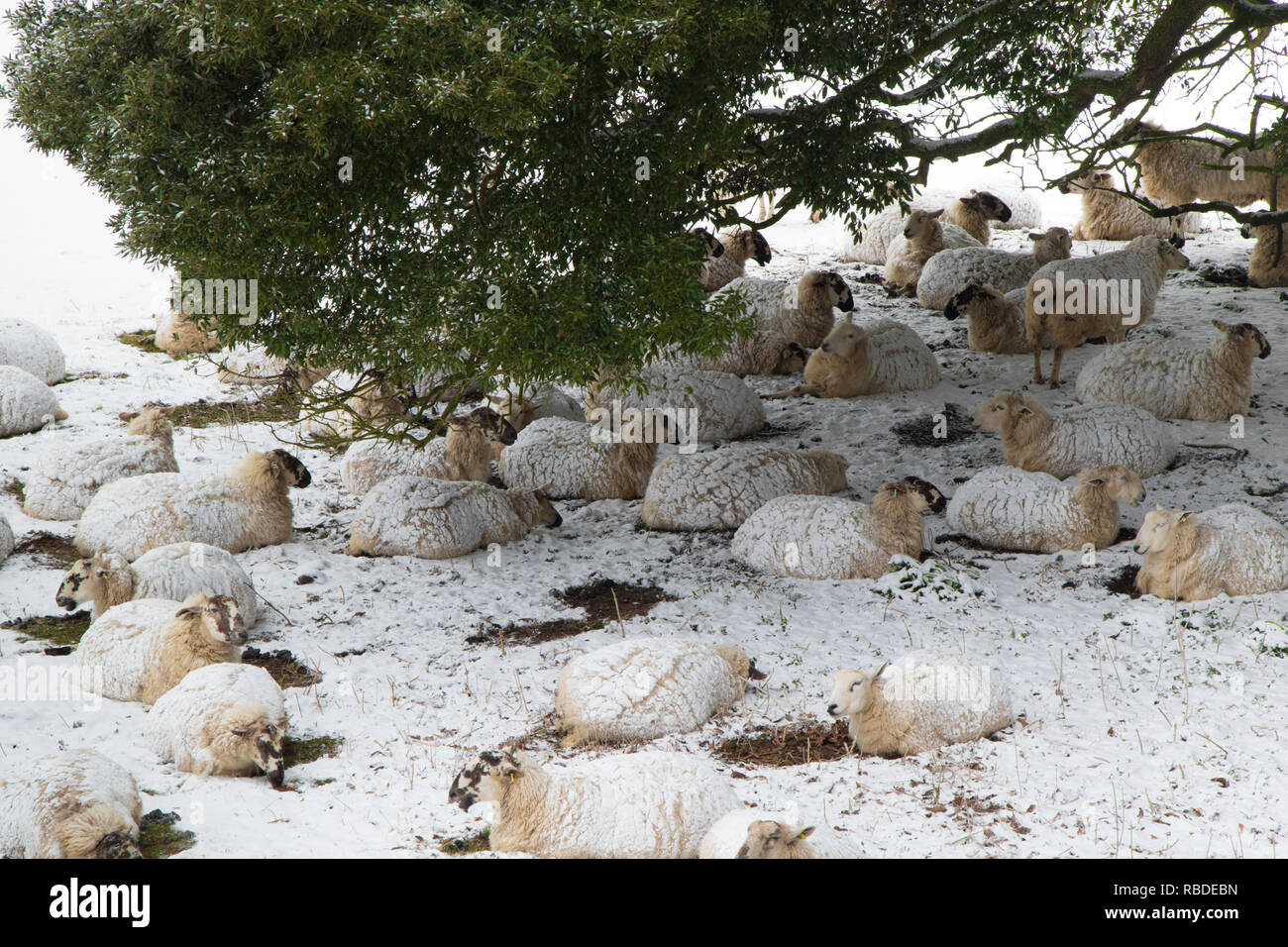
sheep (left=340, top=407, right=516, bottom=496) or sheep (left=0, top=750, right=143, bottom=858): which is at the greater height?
sheep (left=340, top=407, right=516, bottom=496)

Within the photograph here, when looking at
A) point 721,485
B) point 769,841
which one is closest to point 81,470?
point 721,485

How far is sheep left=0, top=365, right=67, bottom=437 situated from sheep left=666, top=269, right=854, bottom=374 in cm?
743

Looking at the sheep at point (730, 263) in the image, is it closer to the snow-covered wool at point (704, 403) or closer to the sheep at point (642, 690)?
the snow-covered wool at point (704, 403)

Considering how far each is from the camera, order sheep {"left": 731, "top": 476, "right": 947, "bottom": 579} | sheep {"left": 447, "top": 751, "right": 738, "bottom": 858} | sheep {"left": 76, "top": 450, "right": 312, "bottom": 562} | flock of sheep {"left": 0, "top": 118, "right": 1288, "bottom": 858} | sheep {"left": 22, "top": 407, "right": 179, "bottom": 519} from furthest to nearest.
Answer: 1. sheep {"left": 22, "top": 407, "right": 179, "bottom": 519}
2. sheep {"left": 76, "top": 450, "right": 312, "bottom": 562}
3. sheep {"left": 731, "top": 476, "right": 947, "bottom": 579}
4. flock of sheep {"left": 0, "top": 118, "right": 1288, "bottom": 858}
5. sheep {"left": 447, "top": 751, "right": 738, "bottom": 858}

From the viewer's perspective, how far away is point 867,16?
9.86 m

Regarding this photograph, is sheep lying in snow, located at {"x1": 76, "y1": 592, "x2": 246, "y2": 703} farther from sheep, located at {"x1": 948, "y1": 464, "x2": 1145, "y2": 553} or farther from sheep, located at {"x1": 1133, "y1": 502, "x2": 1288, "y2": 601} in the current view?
sheep, located at {"x1": 1133, "y1": 502, "x2": 1288, "y2": 601}

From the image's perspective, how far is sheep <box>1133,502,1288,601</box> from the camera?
331 inches

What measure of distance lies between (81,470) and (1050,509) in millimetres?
8883

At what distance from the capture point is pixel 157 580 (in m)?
8.77

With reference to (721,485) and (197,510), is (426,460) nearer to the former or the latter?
(197,510)

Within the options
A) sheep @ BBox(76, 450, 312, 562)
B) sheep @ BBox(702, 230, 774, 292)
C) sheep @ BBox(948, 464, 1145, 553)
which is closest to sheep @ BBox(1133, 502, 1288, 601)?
sheep @ BBox(948, 464, 1145, 553)

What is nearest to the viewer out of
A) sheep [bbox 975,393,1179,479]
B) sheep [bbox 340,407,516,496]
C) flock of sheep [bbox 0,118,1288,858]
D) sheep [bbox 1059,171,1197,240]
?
flock of sheep [bbox 0,118,1288,858]

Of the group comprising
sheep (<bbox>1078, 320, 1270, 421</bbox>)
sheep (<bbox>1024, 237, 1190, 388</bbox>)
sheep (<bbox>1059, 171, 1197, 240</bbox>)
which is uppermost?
sheep (<bbox>1059, 171, 1197, 240</bbox>)
